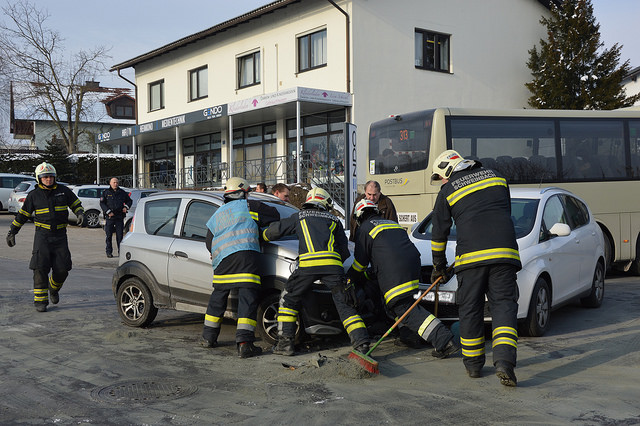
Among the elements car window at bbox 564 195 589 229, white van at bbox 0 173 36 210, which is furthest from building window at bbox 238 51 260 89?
car window at bbox 564 195 589 229

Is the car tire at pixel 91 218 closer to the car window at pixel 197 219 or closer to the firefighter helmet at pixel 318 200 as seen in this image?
the car window at pixel 197 219

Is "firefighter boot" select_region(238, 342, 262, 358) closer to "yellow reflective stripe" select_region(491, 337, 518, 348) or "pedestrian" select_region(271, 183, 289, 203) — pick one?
"yellow reflective stripe" select_region(491, 337, 518, 348)

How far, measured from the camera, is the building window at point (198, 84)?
28.3 metres

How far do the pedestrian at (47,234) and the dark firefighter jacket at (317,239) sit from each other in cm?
406

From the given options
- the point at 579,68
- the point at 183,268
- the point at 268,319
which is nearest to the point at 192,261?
the point at 183,268

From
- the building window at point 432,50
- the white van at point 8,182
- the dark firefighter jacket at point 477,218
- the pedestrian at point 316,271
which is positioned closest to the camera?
the dark firefighter jacket at point 477,218

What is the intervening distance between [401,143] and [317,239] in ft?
23.6

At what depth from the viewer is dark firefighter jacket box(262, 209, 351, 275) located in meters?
6.11

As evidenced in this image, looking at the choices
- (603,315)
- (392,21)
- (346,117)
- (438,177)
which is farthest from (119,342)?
(392,21)

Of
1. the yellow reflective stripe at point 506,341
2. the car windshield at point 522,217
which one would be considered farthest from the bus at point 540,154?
the yellow reflective stripe at point 506,341

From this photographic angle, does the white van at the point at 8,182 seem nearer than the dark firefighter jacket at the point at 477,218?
No

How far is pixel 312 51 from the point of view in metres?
23.0

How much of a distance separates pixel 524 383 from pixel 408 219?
7045 mm

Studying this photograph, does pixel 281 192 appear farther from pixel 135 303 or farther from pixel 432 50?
pixel 432 50
